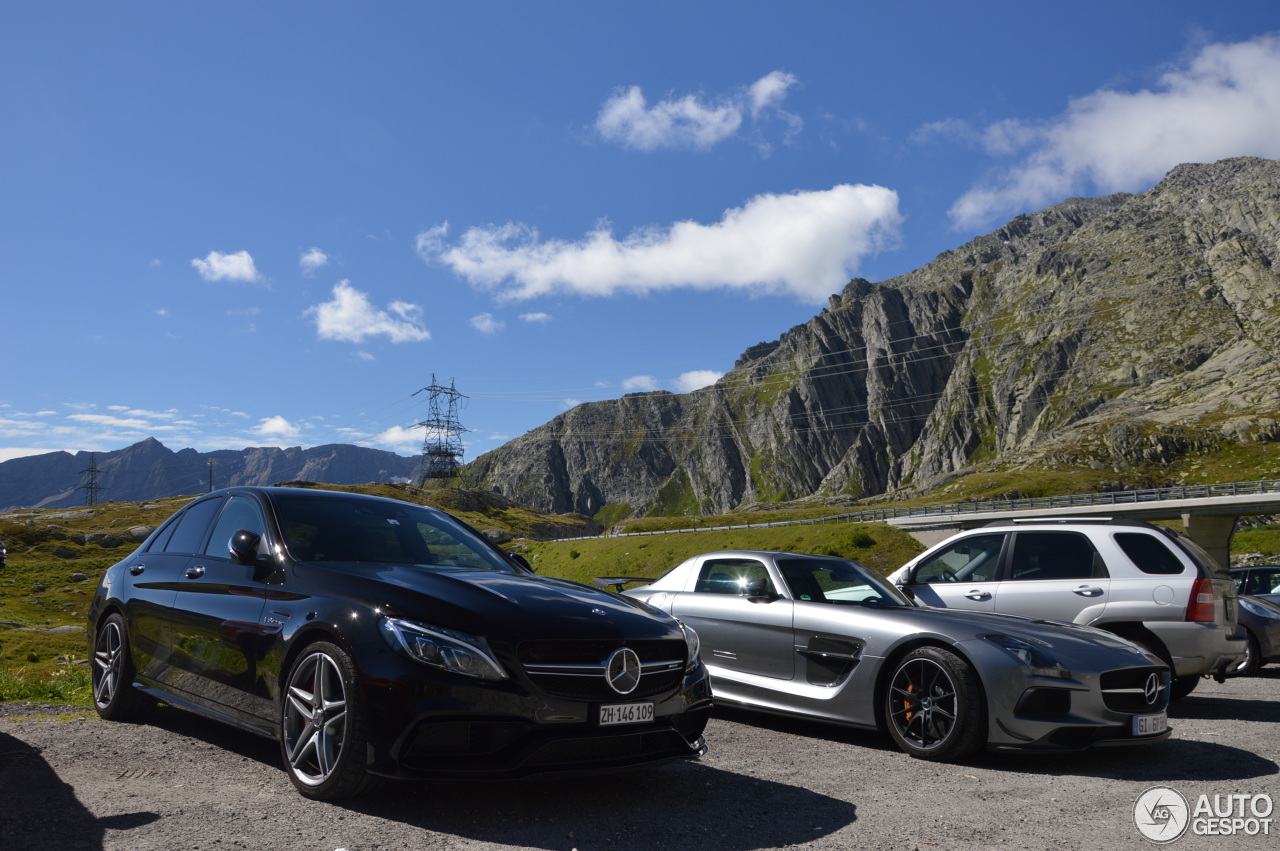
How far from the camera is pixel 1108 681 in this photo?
616 centimetres

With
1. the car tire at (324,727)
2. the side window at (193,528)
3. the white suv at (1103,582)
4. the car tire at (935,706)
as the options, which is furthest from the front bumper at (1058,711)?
the side window at (193,528)

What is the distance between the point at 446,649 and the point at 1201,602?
7882mm

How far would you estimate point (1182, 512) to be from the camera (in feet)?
188

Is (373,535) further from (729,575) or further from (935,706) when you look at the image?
(935,706)

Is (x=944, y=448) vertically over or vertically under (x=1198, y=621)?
over

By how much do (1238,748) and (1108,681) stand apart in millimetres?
1644

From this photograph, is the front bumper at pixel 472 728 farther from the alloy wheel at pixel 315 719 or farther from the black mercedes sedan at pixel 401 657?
the alloy wheel at pixel 315 719

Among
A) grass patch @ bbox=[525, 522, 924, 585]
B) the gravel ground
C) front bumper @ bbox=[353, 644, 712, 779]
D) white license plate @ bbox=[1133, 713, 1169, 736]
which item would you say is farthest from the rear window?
grass patch @ bbox=[525, 522, 924, 585]

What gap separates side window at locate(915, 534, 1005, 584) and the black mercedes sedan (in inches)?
219

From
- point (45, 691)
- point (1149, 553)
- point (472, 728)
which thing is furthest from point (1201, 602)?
point (45, 691)

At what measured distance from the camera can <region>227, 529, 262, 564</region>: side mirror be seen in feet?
16.4

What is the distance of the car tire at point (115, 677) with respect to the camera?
6180 millimetres

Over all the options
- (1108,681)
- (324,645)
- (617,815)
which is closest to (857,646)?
(1108,681)

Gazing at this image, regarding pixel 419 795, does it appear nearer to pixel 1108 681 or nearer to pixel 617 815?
pixel 617 815
